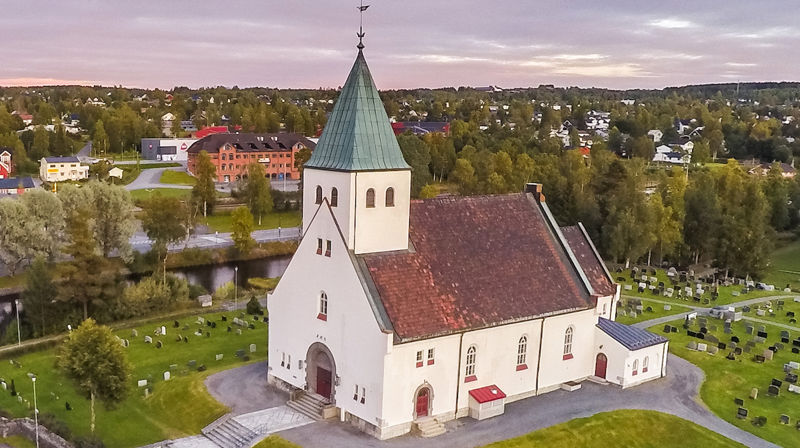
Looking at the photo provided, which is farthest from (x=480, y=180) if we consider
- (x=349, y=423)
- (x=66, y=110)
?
(x=66, y=110)

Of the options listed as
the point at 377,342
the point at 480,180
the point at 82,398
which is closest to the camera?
the point at 377,342

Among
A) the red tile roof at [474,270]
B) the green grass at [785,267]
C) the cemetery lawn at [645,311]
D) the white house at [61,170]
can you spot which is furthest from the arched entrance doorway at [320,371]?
the white house at [61,170]

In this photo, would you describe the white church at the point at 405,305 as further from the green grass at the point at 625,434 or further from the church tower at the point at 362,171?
the green grass at the point at 625,434

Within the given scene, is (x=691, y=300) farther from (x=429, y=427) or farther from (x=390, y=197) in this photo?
(x=390, y=197)

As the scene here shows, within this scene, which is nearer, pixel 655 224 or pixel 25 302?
pixel 25 302

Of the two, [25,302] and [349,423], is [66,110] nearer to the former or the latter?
[25,302]

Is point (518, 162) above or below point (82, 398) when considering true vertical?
above

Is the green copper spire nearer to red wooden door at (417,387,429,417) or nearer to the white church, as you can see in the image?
the white church

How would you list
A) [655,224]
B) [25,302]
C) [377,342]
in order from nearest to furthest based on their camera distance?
[377,342], [25,302], [655,224]
